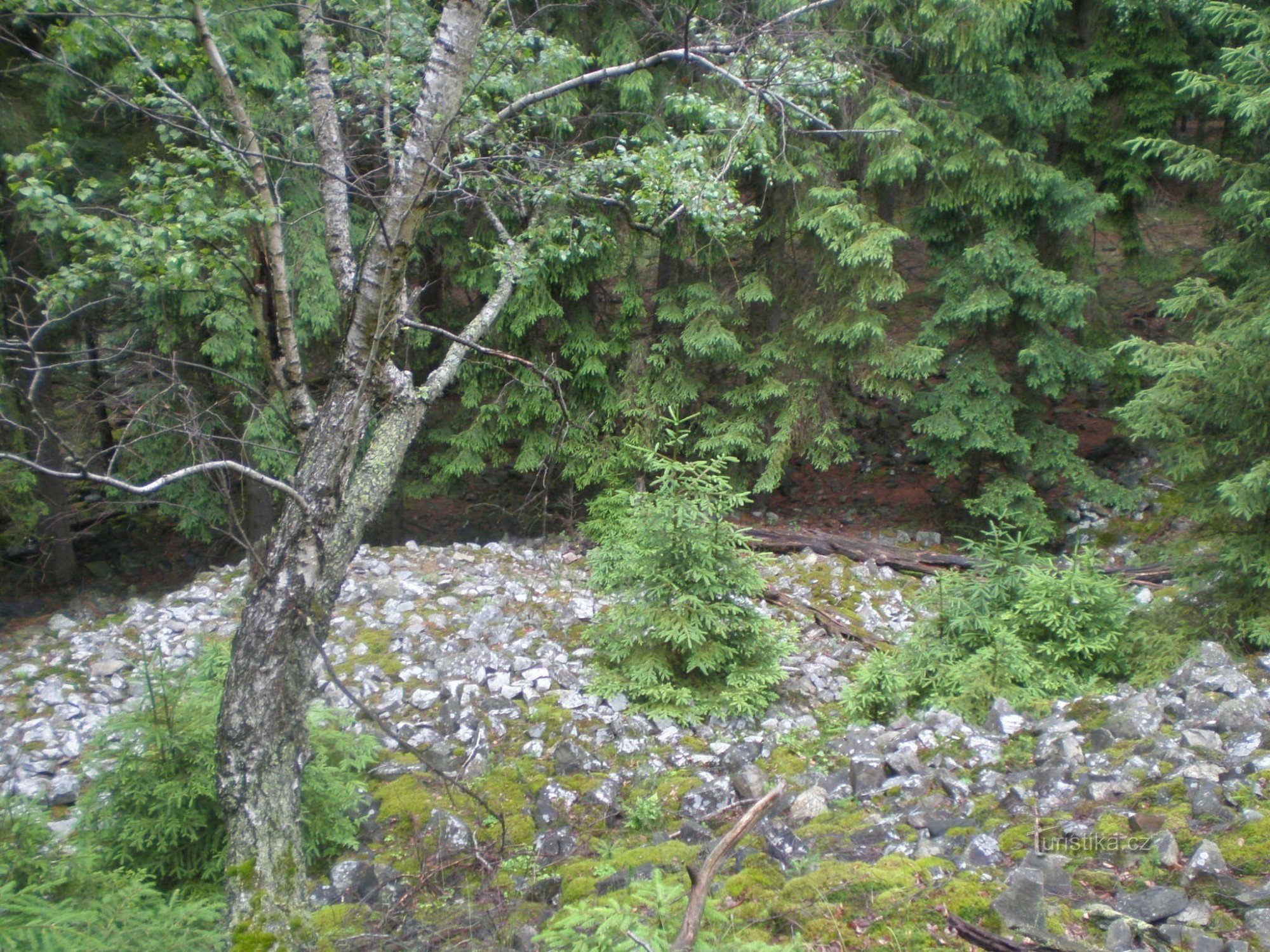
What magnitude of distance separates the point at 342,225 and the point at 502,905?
3585 millimetres

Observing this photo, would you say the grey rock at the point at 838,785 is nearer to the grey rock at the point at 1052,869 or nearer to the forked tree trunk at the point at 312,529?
the grey rock at the point at 1052,869

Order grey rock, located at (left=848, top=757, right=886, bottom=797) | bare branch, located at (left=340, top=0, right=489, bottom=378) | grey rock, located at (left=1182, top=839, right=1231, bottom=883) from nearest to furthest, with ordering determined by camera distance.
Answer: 1. grey rock, located at (left=1182, top=839, right=1231, bottom=883)
2. bare branch, located at (left=340, top=0, right=489, bottom=378)
3. grey rock, located at (left=848, top=757, right=886, bottom=797)

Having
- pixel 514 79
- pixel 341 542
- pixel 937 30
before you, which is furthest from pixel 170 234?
pixel 937 30

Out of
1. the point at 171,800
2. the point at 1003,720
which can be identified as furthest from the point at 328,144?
the point at 1003,720

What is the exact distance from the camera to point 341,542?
13.2ft

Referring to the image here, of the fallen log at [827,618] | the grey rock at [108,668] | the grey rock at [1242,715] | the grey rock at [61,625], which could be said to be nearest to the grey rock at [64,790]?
the grey rock at [108,668]

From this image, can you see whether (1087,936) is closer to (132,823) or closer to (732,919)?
(732,919)

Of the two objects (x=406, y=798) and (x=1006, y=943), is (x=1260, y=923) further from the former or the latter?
(x=406, y=798)

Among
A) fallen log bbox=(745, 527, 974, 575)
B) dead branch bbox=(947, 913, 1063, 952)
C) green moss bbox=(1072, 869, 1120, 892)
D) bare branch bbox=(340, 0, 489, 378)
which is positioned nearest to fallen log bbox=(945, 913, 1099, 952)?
dead branch bbox=(947, 913, 1063, 952)

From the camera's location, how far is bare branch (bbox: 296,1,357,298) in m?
4.34

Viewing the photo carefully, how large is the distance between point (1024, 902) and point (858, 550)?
6.11 metres

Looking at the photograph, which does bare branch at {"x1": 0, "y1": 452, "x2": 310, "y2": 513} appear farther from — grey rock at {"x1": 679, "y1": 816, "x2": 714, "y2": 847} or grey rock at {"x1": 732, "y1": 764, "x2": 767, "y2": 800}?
grey rock at {"x1": 732, "y1": 764, "x2": 767, "y2": 800}

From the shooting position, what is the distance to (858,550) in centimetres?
910

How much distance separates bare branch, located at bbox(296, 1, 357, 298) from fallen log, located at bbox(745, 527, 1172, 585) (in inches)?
210
